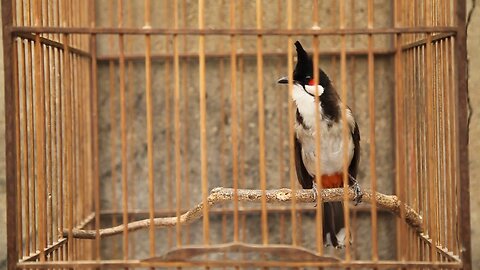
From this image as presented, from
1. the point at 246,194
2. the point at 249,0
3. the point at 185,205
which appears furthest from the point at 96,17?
the point at 246,194

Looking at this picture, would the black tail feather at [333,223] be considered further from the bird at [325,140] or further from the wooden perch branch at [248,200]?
the wooden perch branch at [248,200]

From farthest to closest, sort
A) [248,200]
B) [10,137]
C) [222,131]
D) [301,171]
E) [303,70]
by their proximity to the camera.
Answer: [222,131] < [301,171] < [303,70] < [248,200] < [10,137]

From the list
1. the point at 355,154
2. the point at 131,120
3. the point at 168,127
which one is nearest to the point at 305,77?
the point at 355,154

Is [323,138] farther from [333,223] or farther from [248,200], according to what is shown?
[248,200]

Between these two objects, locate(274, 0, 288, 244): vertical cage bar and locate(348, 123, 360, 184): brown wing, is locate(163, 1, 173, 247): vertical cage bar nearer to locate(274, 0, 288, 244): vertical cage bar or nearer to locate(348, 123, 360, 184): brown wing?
locate(274, 0, 288, 244): vertical cage bar

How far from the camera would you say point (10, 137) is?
4.76ft

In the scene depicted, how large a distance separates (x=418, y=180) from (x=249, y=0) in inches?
33.8

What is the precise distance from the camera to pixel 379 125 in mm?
2459

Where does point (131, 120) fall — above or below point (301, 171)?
above

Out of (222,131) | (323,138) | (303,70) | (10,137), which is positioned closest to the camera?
(10,137)

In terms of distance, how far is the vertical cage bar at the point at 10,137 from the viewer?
4.75ft

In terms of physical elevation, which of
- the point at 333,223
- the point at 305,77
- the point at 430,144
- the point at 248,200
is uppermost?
the point at 305,77

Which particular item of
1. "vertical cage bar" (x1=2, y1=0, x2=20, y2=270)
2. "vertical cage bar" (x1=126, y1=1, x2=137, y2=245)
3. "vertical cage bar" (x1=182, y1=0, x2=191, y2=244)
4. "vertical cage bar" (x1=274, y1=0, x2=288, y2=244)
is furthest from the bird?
"vertical cage bar" (x1=2, y1=0, x2=20, y2=270)

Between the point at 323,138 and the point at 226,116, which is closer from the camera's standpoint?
the point at 323,138
